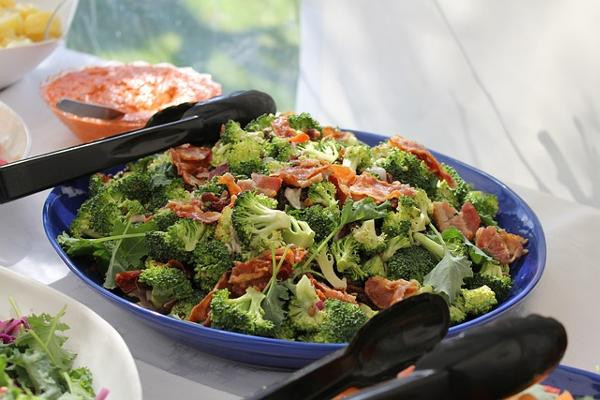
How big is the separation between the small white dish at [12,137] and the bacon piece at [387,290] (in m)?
0.86

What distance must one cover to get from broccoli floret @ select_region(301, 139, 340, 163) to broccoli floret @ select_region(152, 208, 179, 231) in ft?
0.88

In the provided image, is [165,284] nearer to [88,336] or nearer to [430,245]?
[88,336]

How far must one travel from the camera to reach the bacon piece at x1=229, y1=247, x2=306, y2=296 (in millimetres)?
1295

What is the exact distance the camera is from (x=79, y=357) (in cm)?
116

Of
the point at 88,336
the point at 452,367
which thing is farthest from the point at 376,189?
A: the point at 452,367

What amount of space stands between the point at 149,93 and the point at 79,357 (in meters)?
1.09

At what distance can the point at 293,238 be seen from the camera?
134 cm

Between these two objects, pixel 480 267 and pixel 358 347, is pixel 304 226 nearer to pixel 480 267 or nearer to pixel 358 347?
pixel 480 267

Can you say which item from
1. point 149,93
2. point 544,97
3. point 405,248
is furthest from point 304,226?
point 544,97

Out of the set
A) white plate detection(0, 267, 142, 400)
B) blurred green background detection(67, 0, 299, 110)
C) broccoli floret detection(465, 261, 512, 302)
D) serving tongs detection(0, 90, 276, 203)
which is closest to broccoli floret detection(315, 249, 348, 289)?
broccoli floret detection(465, 261, 512, 302)

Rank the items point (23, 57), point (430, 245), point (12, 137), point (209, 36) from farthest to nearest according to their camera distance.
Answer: point (209, 36) < point (23, 57) < point (12, 137) < point (430, 245)

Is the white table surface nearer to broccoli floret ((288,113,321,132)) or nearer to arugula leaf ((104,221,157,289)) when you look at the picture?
arugula leaf ((104,221,157,289))

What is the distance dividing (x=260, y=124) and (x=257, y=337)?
62cm

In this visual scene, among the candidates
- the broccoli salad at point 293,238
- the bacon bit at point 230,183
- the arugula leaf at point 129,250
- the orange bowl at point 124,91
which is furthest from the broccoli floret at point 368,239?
the orange bowl at point 124,91
